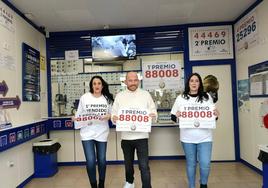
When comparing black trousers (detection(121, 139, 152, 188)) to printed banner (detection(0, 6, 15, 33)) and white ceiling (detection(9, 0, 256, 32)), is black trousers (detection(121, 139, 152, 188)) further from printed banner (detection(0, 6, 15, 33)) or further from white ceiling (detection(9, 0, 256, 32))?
printed banner (detection(0, 6, 15, 33))

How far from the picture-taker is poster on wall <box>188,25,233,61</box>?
16.0 ft

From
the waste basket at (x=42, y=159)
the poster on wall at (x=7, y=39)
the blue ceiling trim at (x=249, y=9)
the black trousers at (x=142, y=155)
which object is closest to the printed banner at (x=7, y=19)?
the poster on wall at (x=7, y=39)

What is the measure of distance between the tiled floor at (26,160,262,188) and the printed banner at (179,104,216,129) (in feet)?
3.76

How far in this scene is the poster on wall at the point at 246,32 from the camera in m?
4.02

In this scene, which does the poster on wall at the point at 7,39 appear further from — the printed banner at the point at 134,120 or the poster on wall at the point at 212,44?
the poster on wall at the point at 212,44

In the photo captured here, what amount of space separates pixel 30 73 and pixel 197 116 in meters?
2.86

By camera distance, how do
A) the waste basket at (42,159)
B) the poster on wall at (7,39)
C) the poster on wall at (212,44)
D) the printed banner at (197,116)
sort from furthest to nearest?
the poster on wall at (212,44) < the waste basket at (42,159) < the poster on wall at (7,39) < the printed banner at (197,116)

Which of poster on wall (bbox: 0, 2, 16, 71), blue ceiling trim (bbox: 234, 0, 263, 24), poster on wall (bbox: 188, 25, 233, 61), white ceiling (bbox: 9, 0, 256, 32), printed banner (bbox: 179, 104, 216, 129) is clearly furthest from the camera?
poster on wall (bbox: 188, 25, 233, 61)

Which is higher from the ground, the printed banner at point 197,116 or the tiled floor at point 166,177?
the printed banner at point 197,116

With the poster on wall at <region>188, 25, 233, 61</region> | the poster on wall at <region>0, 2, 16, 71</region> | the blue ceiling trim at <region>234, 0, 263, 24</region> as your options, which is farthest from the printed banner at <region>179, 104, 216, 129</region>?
the poster on wall at <region>0, 2, 16, 71</region>

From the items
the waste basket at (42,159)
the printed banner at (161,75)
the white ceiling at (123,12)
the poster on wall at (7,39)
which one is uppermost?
the white ceiling at (123,12)

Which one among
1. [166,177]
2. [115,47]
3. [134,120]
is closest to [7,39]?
[115,47]

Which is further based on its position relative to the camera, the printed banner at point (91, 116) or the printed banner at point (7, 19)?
the printed banner at point (7, 19)

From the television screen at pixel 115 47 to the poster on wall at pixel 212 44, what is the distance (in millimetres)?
1154
